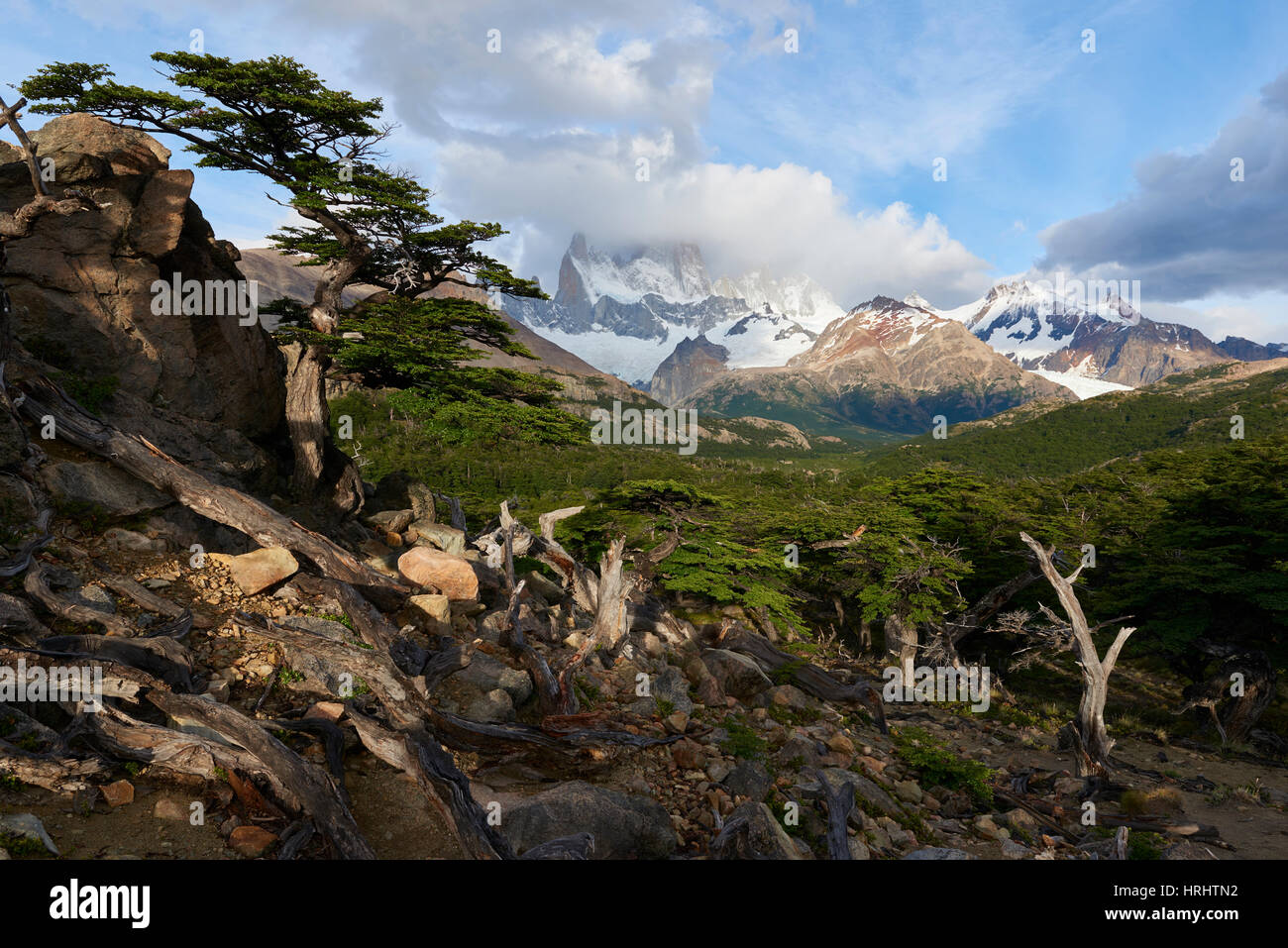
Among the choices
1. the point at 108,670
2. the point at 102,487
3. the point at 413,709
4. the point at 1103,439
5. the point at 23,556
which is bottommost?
the point at 413,709

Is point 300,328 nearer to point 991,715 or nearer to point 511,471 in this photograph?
point 991,715

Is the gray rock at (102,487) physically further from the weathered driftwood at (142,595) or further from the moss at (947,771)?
the moss at (947,771)

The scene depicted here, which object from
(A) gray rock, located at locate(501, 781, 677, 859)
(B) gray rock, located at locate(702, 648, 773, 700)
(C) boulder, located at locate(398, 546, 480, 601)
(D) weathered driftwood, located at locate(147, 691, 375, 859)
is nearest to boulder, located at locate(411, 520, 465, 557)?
(C) boulder, located at locate(398, 546, 480, 601)

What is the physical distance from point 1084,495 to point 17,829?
161ft

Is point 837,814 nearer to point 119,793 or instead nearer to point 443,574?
point 119,793

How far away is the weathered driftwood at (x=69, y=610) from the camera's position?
23.2 ft

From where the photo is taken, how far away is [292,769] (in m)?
5.54

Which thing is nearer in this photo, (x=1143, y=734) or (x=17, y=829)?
(x=17, y=829)

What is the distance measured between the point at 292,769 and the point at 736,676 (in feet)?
40.2

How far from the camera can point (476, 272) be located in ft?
53.6

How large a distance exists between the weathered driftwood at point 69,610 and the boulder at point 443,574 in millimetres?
5765

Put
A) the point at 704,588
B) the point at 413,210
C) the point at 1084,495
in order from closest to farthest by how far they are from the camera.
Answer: the point at 413,210
the point at 704,588
the point at 1084,495

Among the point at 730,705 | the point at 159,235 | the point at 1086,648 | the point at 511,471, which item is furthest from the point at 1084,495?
the point at 511,471

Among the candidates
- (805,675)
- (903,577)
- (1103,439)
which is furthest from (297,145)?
(1103,439)
